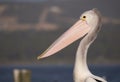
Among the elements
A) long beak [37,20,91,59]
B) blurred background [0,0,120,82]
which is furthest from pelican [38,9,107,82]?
blurred background [0,0,120,82]

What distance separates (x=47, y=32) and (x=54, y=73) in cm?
35

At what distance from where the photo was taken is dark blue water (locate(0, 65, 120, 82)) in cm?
279

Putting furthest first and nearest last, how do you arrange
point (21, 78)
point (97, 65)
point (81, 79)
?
1. point (97, 65)
2. point (81, 79)
3. point (21, 78)

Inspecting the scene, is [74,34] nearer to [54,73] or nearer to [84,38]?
[84,38]

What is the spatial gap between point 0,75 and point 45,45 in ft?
1.52

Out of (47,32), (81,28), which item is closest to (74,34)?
(81,28)

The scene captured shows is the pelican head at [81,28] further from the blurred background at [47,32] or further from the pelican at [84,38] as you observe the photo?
the blurred background at [47,32]

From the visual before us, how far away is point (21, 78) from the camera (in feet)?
5.23

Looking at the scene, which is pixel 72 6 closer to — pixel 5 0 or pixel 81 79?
pixel 5 0

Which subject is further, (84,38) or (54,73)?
(54,73)

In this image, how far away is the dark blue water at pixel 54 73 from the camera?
279 centimetres

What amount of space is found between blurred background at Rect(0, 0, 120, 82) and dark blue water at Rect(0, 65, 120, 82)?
1cm

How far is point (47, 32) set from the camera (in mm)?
2869

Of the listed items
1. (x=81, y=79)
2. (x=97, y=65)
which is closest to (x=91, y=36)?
(x=81, y=79)
